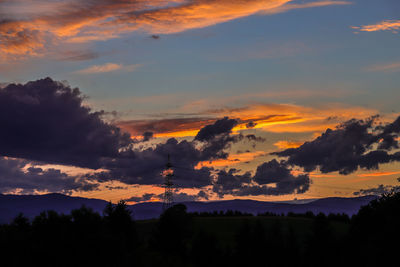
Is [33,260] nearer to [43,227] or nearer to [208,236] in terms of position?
[43,227]

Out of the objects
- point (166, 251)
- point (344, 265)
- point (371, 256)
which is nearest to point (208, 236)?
point (166, 251)

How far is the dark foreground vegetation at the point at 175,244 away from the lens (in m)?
143

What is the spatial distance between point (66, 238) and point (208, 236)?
4025cm

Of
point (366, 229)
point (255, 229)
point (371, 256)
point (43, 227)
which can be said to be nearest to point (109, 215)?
point (43, 227)

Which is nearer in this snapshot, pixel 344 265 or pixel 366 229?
pixel 344 265

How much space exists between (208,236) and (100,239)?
35.1 m

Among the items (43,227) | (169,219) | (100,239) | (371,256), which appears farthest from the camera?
(169,219)

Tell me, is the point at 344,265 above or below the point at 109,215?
below

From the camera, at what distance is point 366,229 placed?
168875 mm

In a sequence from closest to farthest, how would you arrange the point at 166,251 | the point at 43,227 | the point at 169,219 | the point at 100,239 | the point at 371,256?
1. the point at 371,256
2. the point at 100,239
3. the point at 43,227
4. the point at 166,251
5. the point at 169,219

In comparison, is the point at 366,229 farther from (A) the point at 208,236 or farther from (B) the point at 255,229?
(A) the point at 208,236

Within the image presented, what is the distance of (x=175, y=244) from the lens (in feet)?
585

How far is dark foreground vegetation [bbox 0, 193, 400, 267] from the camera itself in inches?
5625

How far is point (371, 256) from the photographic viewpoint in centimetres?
13150
